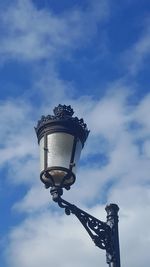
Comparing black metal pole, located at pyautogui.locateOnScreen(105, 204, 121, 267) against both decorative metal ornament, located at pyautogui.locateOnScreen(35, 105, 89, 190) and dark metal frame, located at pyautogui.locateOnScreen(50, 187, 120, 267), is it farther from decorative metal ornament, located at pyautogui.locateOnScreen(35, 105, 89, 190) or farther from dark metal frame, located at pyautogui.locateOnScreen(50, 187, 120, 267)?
decorative metal ornament, located at pyautogui.locateOnScreen(35, 105, 89, 190)

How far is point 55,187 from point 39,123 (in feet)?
2.75

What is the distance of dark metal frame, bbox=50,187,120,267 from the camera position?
5.37 m

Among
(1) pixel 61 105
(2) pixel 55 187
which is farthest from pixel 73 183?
(1) pixel 61 105

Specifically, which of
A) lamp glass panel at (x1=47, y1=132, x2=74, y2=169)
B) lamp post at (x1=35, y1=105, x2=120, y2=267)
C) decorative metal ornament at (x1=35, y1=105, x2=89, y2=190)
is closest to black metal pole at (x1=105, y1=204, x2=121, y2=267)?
lamp post at (x1=35, y1=105, x2=120, y2=267)

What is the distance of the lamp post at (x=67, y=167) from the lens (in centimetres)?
549

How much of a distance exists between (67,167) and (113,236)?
0.92 meters

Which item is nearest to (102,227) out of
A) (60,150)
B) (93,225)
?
(93,225)

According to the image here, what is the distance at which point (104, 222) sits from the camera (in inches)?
222

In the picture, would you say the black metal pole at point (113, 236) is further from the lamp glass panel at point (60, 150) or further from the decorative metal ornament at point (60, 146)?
the lamp glass panel at point (60, 150)

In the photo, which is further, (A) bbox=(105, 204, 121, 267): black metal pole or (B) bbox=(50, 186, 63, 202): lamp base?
(B) bbox=(50, 186, 63, 202): lamp base

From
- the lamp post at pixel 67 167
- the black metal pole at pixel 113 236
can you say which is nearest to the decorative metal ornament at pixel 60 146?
the lamp post at pixel 67 167

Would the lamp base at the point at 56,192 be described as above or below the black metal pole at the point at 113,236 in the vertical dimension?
above

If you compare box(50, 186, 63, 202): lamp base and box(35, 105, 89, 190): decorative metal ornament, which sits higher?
box(35, 105, 89, 190): decorative metal ornament

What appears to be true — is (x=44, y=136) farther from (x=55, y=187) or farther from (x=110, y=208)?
(x=110, y=208)
